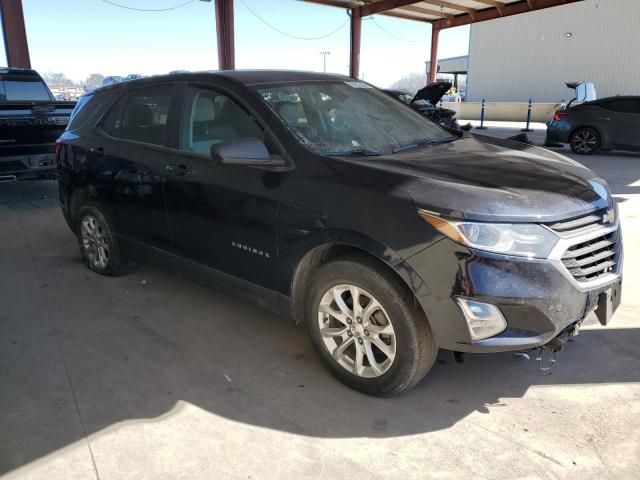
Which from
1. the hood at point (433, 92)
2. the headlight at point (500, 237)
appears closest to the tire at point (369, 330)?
the headlight at point (500, 237)

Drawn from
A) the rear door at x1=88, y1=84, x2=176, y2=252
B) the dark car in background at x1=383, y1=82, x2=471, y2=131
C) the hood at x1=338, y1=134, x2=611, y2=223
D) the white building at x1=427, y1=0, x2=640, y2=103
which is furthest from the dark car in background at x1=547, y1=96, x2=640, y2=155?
the white building at x1=427, y1=0, x2=640, y2=103

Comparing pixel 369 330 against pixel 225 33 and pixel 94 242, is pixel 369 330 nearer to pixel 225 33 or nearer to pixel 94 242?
pixel 94 242

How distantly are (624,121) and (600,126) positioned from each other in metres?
0.48

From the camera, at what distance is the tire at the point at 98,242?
434 centimetres

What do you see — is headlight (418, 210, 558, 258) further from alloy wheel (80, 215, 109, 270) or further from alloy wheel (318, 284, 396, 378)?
alloy wheel (80, 215, 109, 270)

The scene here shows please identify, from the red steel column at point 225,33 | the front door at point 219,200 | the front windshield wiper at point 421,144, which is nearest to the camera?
the front door at point 219,200

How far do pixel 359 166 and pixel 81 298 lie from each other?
2.75 m

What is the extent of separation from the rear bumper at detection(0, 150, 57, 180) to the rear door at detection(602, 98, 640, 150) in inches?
440

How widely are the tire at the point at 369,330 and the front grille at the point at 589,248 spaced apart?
75 cm

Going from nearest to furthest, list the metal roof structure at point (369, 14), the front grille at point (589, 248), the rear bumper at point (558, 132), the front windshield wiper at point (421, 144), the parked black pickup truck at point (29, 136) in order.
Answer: the front grille at point (589, 248) < the front windshield wiper at point (421, 144) < the parked black pickup truck at point (29, 136) < the rear bumper at point (558, 132) < the metal roof structure at point (369, 14)

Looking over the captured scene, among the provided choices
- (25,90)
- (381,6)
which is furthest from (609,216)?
(381,6)

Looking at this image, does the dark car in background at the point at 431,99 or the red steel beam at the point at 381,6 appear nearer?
the dark car in background at the point at 431,99

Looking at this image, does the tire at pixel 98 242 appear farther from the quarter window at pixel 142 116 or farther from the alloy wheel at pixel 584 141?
the alloy wheel at pixel 584 141

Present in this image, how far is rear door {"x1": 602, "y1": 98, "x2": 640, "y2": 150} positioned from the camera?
11133mm
